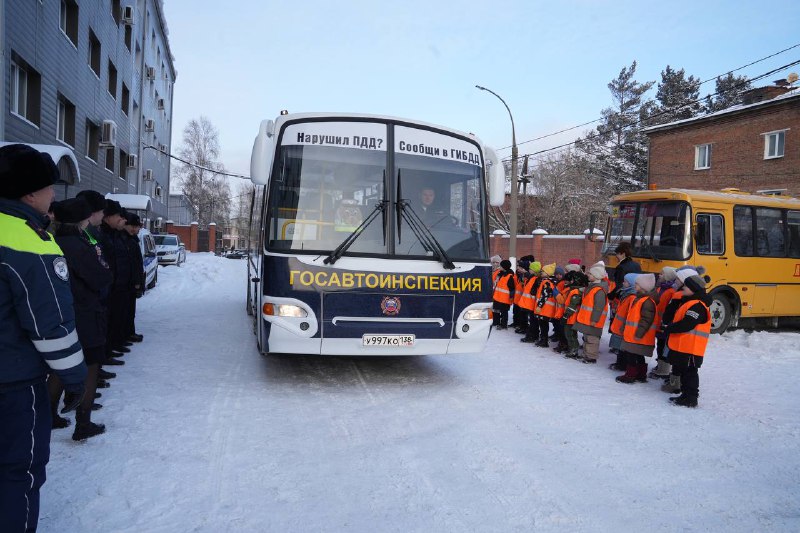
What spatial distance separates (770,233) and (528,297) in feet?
21.0

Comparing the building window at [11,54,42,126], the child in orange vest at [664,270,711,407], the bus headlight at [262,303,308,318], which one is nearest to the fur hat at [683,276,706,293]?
the child in orange vest at [664,270,711,407]

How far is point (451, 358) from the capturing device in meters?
8.29

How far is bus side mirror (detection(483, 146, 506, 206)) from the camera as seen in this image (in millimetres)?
6742

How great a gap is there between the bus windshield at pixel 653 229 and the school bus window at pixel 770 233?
230 cm

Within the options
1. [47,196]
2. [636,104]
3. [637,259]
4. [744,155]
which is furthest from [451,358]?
[636,104]

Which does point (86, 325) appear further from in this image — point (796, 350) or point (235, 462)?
point (796, 350)

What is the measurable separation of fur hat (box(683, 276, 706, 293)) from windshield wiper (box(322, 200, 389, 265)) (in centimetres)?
348

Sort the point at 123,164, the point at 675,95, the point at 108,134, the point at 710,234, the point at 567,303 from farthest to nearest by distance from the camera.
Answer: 1. the point at 675,95
2. the point at 123,164
3. the point at 108,134
4. the point at 710,234
5. the point at 567,303

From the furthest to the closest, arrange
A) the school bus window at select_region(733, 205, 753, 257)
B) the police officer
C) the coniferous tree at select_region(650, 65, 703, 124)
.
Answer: the coniferous tree at select_region(650, 65, 703, 124) → the school bus window at select_region(733, 205, 753, 257) → the police officer

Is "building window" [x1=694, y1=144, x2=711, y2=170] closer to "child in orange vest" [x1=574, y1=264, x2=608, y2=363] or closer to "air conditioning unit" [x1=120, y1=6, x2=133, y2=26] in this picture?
"child in orange vest" [x1=574, y1=264, x2=608, y2=363]

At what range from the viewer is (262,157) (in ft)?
19.9

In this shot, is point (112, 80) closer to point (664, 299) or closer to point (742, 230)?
point (742, 230)

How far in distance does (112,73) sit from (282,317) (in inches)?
860

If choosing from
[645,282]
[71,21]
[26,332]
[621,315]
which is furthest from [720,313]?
[71,21]
